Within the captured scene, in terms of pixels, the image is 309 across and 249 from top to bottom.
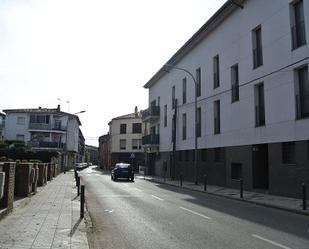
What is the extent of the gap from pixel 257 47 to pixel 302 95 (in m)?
5.77

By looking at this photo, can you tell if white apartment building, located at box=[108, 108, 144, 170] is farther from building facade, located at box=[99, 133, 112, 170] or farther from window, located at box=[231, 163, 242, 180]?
window, located at box=[231, 163, 242, 180]

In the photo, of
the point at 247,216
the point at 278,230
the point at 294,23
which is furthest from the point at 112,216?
the point at 294,23

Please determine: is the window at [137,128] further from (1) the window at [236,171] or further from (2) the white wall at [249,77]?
(1) the window at [236,171]

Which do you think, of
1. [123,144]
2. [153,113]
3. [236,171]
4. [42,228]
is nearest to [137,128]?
[123,144]

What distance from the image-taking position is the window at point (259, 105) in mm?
24131

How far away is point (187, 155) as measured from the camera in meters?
38.8

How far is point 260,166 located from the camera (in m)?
24.6

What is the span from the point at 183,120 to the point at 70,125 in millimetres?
46701

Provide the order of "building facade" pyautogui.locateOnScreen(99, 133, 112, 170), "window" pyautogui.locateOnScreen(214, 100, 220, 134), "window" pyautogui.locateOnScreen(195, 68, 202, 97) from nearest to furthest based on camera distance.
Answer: "window" pyautogui.locateOnScreen(214, 100, 220, 134) < "window" pyautogui.locateOnScreen(195, 68, 202, 97) < "building facade" pyautogui.locateOnScreen(99, 133, 112, 170)

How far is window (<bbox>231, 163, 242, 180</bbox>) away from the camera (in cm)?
2690

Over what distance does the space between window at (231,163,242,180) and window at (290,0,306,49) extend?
9293 millimetres

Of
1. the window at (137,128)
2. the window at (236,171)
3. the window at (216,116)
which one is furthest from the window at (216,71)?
the window at (137,128)

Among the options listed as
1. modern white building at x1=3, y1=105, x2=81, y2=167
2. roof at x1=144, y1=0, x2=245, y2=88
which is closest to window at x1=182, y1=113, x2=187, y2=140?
roof at x1=144, y1=0, x2=245, y2=88

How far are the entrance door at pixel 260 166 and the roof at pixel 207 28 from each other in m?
9.63
